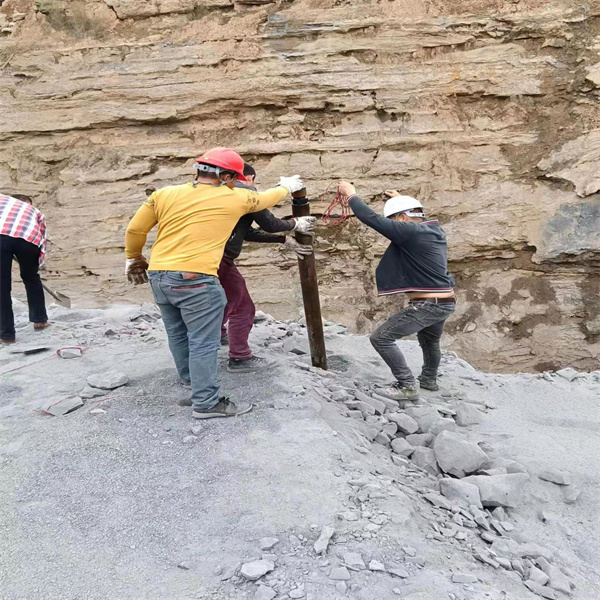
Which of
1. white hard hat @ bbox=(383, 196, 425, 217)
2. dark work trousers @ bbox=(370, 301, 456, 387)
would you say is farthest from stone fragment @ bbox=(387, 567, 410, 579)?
white hard hat @ bbox=(383, 196, 425, 217)

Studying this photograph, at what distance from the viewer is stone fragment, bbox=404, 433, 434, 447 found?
405 centimetres

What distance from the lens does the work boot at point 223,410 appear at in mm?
3701

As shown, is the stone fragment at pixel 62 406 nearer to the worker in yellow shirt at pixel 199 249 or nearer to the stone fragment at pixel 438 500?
the worker in yellow shirt at pixel 199 249

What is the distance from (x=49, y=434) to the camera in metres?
3.65

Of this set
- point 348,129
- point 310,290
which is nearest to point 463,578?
point 310,290

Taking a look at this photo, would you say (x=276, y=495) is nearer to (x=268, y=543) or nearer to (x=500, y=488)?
(x=268, y=543)

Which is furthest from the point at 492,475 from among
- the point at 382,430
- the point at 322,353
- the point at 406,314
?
the point at 322,353

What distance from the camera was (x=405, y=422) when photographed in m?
4.23

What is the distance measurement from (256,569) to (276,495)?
531 mm

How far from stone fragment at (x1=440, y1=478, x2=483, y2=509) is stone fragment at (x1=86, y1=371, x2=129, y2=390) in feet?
8.21

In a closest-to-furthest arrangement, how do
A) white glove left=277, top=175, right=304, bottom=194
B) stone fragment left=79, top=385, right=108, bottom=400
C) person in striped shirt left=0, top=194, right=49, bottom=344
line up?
stone fragment left=79, top=385, right=108, bottom=400, white glove left=277, top=175, right=304, bottom=194, person in striped shirt left=0, top=194, right=49, bottom=344

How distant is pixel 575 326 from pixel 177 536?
7742 mm

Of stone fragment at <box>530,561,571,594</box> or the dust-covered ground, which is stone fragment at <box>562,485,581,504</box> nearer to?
the dust-covered ground

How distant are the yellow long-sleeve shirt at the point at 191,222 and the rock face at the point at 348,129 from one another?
506cm
